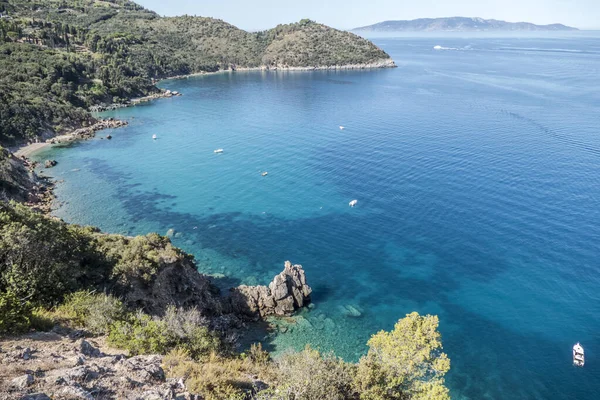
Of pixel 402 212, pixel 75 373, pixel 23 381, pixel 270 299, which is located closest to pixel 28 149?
pixel 270 299

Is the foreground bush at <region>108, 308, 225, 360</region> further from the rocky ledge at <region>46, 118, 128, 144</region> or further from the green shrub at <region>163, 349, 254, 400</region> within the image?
the rocky ledge at <region>46, 118, 128, 144</region>

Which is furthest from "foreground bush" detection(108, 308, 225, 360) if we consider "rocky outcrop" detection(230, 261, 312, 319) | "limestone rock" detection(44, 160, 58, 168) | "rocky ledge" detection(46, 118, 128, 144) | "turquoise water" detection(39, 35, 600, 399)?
"rocky ledge" detection(46, 118, 128, 144)

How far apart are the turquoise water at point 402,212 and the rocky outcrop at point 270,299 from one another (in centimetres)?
202

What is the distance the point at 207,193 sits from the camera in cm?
6825

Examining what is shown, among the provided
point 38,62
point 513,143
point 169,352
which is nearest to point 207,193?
point 169,352

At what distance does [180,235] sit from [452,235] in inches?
1567

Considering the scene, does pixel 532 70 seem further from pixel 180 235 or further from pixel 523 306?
pixel 180 235

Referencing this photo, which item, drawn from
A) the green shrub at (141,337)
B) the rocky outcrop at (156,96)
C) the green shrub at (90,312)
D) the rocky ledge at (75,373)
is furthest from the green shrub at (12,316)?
the rocky outcrop at (156,96)

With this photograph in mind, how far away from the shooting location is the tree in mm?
19906

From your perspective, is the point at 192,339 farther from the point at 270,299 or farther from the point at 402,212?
the point at 402,212

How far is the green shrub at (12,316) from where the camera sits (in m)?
18.7

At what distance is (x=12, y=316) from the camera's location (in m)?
19.2

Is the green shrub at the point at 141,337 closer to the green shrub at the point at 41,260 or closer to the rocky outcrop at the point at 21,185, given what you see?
the green shrub at the point at 41,260

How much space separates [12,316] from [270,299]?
23.8 metres
